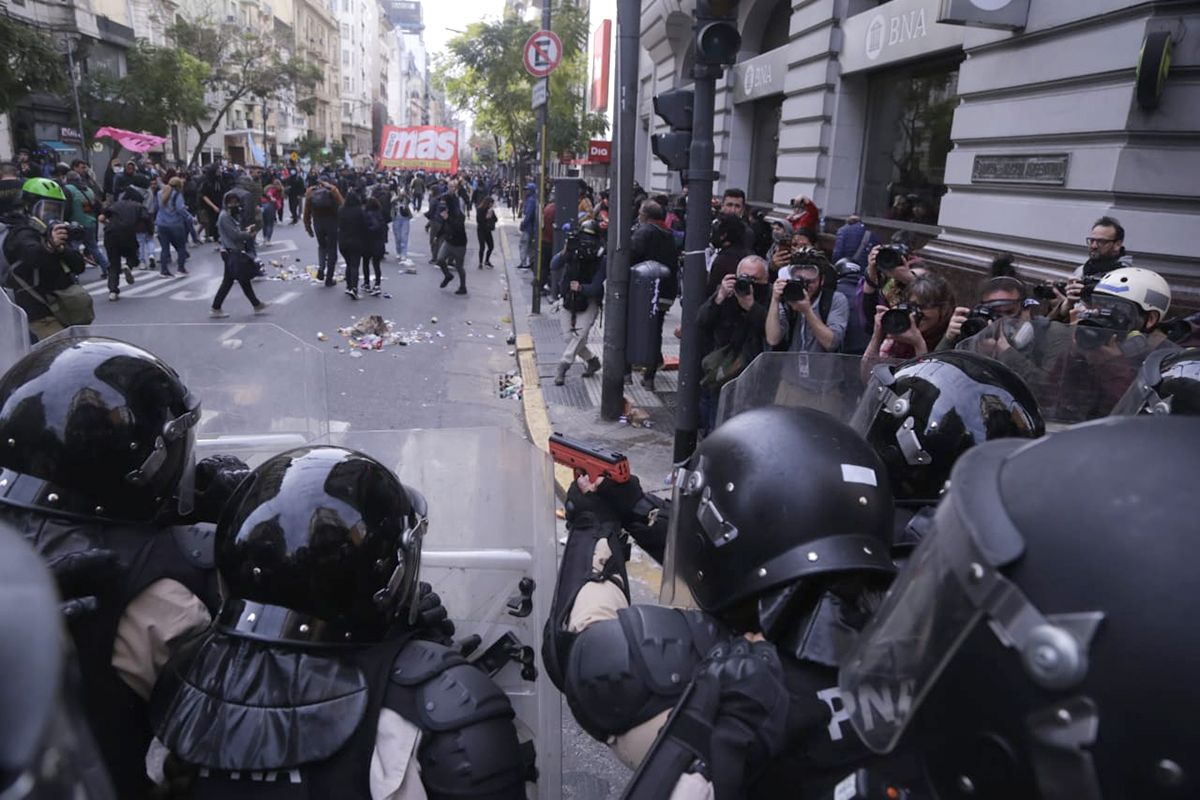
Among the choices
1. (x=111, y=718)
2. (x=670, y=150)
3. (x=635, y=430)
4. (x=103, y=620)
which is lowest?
(x=635, y=430)

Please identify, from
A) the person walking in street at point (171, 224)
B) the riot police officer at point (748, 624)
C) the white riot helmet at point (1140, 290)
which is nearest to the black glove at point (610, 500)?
the riot police officer at point (748, 624)

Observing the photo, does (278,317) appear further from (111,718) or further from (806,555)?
(806,555)

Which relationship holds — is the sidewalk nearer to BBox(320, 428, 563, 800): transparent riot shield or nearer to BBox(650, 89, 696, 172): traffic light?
BBox(650, 89, 696, 172): traffic light

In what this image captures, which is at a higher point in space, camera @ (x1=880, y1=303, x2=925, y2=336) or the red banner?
the red banner

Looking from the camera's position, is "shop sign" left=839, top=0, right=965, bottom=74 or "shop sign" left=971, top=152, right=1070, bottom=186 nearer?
"shop sign" left=971, top=152, right=1070, bottom=186

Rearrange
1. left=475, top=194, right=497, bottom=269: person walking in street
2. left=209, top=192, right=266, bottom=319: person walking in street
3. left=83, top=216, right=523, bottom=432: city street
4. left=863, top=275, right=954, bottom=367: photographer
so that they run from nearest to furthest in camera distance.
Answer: left=863, top=275, right=954, bottom=367: photographer, left=83, top=216, right=523, bottom=432: city street, left=209, top=192, right=266, bottom=319: person walking in street, left=475, top=194, right=497, bottom=269: person walking in street

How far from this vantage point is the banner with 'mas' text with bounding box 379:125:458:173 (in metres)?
30.4

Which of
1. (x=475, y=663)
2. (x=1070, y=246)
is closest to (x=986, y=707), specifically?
(x=475, y=663)

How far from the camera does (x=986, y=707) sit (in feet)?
3.03

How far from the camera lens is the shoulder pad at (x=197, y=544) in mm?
1744

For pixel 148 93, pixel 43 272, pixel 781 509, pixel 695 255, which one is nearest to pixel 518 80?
pixel 148 93

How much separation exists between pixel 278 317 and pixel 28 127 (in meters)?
26.6

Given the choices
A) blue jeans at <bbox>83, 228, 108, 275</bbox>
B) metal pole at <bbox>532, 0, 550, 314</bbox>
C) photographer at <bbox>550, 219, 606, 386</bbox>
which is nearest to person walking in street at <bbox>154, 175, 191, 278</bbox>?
blue jeans at <bbox>83, 228, 108, 275</bbox>

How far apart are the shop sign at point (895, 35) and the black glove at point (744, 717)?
8553mm
